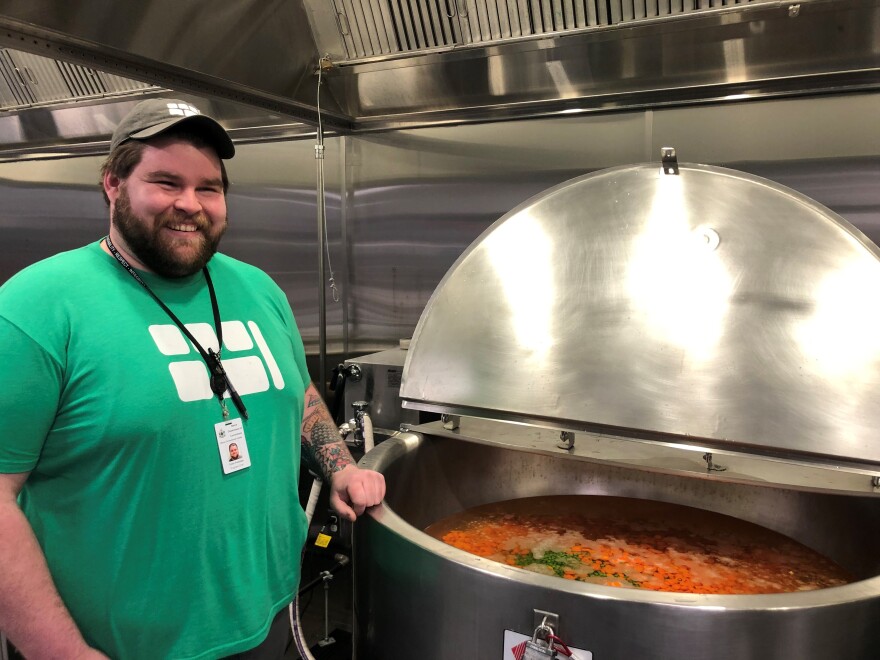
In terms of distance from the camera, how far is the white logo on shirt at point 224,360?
102 cm

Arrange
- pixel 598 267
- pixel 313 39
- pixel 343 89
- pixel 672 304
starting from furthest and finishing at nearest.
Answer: pixel 343 89 < pixel 313 39 < pixel 598 267 < pixel 672 304

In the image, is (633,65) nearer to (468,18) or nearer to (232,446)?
(468,18)

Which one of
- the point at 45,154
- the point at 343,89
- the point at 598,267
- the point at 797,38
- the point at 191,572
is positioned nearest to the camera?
the point at 191,572

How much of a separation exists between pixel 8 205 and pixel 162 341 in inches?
131

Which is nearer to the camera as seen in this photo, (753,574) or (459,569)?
(459,569)

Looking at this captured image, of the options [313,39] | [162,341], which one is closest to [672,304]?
[162,341]

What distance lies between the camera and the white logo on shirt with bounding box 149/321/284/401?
3.35 feet

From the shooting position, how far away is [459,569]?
105 centimetres

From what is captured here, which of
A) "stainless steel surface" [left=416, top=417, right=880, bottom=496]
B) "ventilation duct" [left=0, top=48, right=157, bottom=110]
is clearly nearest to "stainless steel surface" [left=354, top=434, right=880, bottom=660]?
"stainless steel surface" [left=416, top=417, right=880, bottom=496]

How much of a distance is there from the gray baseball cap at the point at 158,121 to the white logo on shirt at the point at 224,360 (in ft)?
1.06

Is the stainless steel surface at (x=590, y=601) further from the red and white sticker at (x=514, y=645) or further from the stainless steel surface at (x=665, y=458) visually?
the stainless steel surface at (x=665, y=458)

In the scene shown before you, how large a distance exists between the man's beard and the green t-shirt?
36 mm

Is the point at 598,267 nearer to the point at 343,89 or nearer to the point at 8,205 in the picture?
the point at 343,89

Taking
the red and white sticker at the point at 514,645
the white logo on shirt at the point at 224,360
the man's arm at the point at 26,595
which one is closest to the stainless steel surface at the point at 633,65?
the white logo on shirt at the point at 224,360
